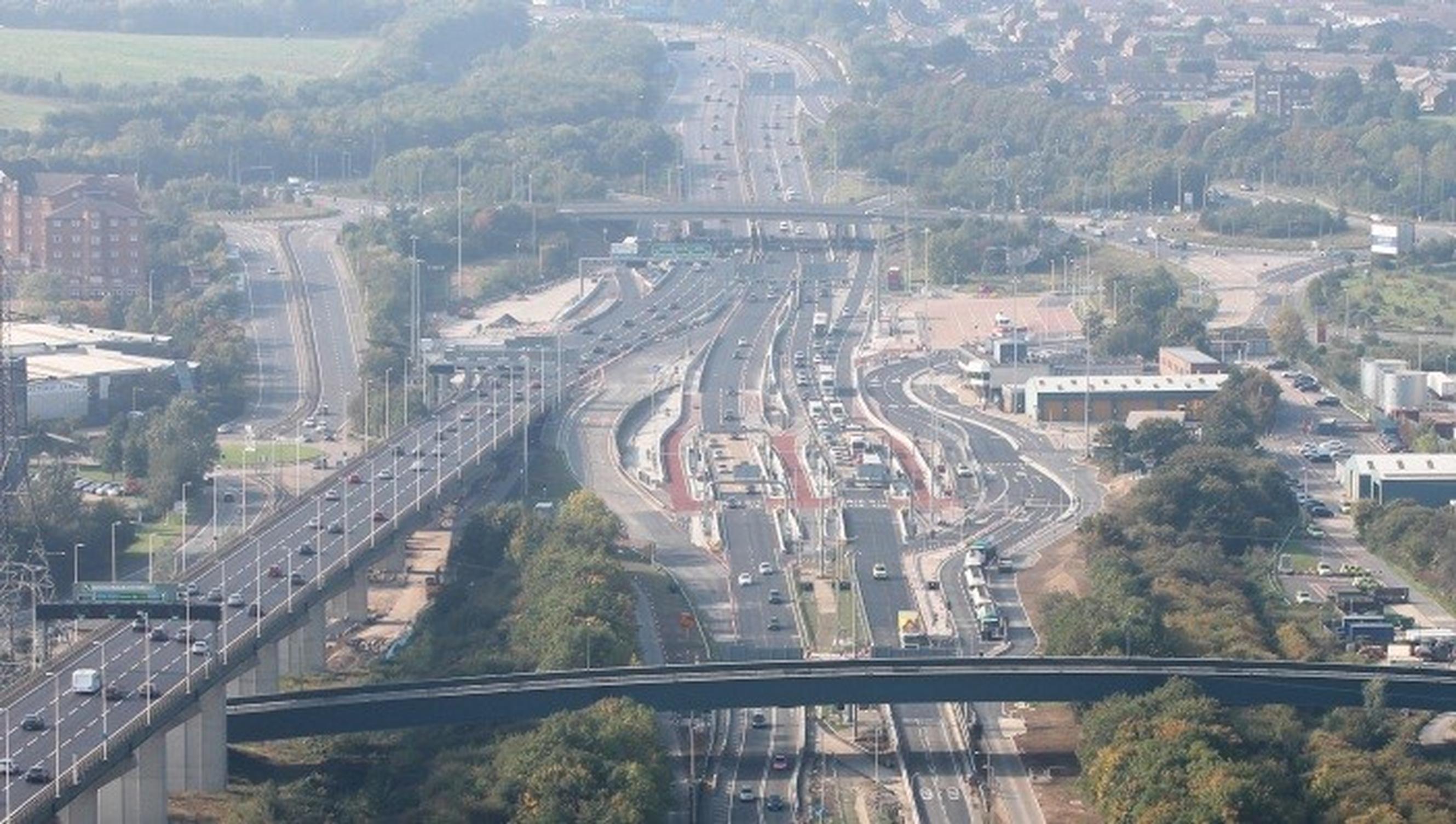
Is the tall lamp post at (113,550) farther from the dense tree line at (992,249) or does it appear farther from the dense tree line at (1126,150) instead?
the dense tree line at (1126,150)

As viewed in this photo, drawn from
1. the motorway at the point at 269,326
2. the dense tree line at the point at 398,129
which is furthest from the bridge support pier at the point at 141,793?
the dense tree line at the point at 398,129

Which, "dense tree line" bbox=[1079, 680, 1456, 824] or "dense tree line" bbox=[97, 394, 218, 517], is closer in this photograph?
"dense tree line" bbox=[1079, 680, 1456, 824]

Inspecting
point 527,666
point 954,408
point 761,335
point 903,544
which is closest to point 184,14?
point 761,335

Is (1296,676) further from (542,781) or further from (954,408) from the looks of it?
(954,408)

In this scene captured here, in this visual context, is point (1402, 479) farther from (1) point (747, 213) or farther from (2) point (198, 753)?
(1) point (747, 213)

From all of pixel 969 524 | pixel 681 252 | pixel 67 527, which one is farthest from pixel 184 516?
pixel 681 252

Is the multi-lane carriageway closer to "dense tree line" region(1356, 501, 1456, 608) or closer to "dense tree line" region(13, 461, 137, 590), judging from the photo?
"dense tree line" region(13, 461, 137, 590)

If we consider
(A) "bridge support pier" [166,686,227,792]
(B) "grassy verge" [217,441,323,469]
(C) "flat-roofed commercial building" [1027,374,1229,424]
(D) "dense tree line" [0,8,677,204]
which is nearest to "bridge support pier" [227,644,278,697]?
(A) "bridge support pier" [166,686,227,792]
